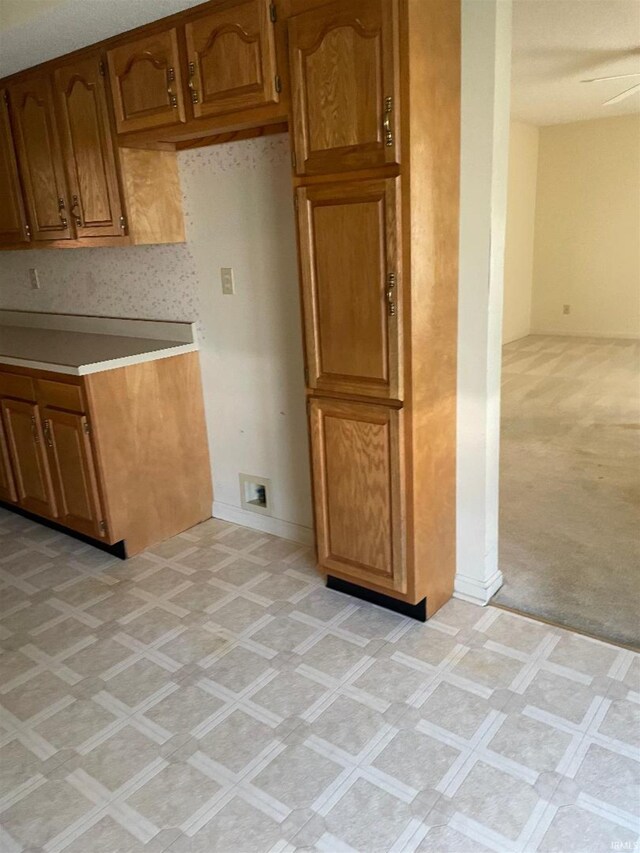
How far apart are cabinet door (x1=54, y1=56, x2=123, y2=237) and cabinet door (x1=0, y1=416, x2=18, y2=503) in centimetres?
108

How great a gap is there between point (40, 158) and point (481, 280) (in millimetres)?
2065

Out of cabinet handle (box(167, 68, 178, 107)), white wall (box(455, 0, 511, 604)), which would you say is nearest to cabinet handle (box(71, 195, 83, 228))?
cabinet handle (box(167, 68, 178, 107))

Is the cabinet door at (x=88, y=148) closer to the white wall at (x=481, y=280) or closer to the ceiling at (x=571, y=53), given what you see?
the white wall at (x=481, y=280)

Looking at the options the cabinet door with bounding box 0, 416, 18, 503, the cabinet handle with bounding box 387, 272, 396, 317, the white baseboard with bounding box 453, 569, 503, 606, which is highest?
the cabinet handle with bounding box 387, 272, 396, 317

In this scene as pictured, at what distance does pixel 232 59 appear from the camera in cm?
214

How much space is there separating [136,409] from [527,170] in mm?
6257

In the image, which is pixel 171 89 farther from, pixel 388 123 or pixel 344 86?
pixel 388 123

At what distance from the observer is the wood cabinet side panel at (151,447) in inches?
107

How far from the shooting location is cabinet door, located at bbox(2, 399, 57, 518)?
2.94m

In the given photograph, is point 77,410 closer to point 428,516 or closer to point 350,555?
point 350,555

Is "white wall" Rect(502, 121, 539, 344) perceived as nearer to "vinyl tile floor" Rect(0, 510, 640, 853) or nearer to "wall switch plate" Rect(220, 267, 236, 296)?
"wall switch plate" Rect(220, 267, 236, 296)

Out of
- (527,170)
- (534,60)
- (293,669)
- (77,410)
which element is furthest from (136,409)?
(527,170)

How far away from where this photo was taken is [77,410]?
2676 mm

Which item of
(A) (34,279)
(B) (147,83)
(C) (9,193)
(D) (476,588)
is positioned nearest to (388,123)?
(B) (147,83)
